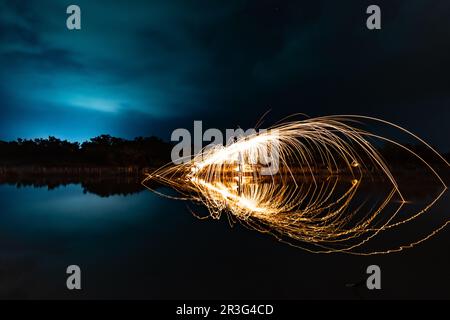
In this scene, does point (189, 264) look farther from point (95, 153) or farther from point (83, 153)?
point (83, 153)

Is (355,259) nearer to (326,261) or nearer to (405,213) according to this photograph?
(326,261)

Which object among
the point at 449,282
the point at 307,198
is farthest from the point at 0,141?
the point at 449,282

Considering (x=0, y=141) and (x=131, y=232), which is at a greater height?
(x=0, y=141)

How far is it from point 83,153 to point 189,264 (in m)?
33.5

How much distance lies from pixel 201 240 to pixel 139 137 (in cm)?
4057

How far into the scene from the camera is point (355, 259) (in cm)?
442

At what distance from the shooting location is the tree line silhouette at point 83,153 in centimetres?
3055

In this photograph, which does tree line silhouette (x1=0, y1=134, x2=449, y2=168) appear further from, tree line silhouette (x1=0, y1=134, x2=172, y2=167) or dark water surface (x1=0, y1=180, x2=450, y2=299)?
dark water surface (x1=0, y1=180, x2=450, y2=299)

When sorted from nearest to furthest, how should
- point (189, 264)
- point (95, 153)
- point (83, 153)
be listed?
point (189, 264) → point (95, 153) → point (83, 153)

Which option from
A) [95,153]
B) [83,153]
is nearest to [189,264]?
[95,153]

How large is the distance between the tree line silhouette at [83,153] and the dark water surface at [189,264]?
24201mm

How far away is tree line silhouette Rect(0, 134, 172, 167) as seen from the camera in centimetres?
3055

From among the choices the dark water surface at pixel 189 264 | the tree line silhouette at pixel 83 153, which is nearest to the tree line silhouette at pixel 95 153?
the tree line silhouette at pixel 83 153

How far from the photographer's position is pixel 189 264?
4.31 meters
